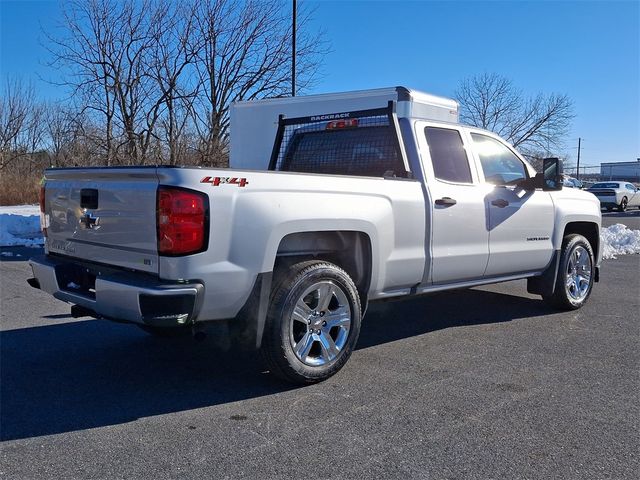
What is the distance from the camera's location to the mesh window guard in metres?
5.64

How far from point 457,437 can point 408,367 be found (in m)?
1.33

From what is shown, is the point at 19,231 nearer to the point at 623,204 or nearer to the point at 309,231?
the point at 309,231

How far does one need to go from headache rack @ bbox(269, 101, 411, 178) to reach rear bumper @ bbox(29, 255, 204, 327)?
7.30 feet

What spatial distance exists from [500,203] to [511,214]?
24 centimetres

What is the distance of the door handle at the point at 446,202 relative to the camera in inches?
207

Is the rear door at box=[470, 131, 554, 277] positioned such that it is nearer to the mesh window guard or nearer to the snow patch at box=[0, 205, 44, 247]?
the mesh window guard

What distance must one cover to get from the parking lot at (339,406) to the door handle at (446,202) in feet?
4.20

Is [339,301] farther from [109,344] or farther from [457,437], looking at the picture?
[109,344]

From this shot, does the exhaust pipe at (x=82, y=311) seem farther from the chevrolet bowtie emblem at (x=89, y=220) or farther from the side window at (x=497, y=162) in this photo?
the side window at (x=497, y=162)

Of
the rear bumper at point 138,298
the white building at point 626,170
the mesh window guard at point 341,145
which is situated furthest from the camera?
the white building at point 626,170

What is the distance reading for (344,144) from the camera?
19.9 feet

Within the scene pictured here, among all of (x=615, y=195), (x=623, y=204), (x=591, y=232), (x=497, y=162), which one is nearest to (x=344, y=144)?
(x=497, y=162)

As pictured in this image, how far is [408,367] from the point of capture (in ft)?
15.9

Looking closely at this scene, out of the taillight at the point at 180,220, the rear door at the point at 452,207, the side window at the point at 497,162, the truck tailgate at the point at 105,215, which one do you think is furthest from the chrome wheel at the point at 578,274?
the truck tailgate at the point at 105,215
